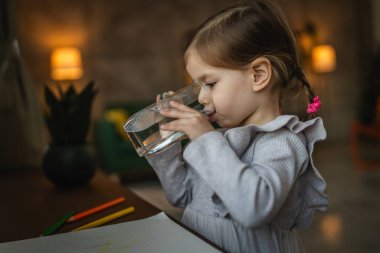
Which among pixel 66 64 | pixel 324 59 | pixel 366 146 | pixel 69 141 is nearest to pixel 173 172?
pixel 69 141

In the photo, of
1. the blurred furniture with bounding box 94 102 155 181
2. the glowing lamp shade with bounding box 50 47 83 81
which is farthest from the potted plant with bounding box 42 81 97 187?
the glowing lamp shade with bounding box 50 47 83 81

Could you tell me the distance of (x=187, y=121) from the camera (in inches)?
25.5

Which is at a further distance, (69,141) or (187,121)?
(69,141)

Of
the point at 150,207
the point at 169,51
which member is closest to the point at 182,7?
the point at 169,51

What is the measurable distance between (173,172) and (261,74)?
0.27 m

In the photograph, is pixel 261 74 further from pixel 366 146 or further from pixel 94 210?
pixel 366 146

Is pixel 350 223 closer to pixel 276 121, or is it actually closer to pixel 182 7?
pixel 276 121

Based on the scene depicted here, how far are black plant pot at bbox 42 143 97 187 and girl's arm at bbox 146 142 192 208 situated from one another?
0.94 ft

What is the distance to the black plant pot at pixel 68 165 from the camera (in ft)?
3.40

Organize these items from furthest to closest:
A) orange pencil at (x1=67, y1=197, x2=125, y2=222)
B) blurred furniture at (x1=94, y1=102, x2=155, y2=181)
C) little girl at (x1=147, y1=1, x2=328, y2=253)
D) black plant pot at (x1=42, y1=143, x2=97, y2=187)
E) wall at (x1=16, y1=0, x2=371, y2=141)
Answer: wall at (x1=16, y1=0, x2=371, y2=141), blurred furniture at (x1=94, y1=102, x2=155, y2=181), black plant pot at (x1=42, y1=143, x2=97, y2=187), orange pencil at (x1=67, y1=197, x2=125, y2=222), little girl at (x1=147, y1=1, x2=328, y2=253)

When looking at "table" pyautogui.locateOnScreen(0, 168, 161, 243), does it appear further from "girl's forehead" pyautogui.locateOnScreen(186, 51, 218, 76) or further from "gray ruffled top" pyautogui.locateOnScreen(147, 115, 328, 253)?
"girl's forehead" pyautogui.locateOnScreen(186, 51, 218, 76)

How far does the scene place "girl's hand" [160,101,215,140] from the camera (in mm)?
641

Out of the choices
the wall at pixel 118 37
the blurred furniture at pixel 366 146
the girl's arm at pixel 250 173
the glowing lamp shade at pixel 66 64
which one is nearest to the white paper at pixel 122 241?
the girl's arm at pixel 250 173

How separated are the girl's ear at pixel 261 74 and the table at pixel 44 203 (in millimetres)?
293
